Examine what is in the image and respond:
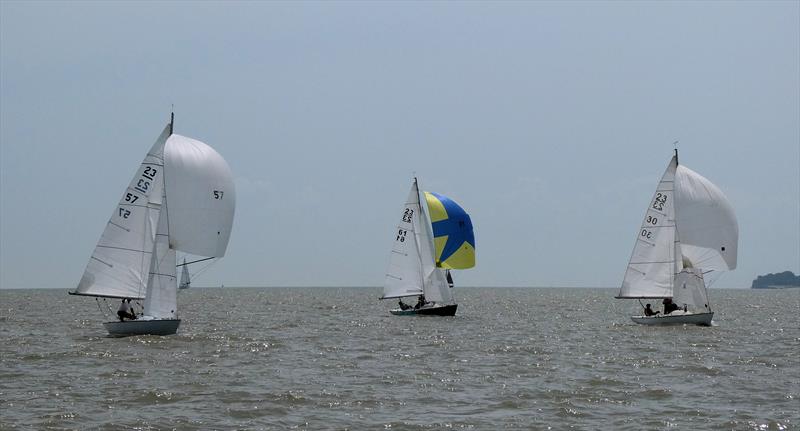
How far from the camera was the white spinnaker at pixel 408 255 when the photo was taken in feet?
171

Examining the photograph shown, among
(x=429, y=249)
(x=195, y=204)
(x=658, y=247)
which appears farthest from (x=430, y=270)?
(x=195, y=204)

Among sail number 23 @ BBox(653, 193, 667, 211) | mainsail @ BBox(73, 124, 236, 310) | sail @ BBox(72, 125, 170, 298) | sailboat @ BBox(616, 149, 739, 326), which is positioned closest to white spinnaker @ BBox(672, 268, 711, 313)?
sailboat @ BBox(616, 149, 739, 326)

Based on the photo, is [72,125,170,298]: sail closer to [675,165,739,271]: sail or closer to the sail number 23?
the sail number 23

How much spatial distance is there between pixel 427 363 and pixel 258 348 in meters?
7.29

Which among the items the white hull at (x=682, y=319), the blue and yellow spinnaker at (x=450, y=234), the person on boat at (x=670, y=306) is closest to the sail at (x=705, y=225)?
the person on boat at (x=670, y=306)

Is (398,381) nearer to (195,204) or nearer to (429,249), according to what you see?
(195,204)

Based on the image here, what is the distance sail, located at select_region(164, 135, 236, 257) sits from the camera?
34.3 m

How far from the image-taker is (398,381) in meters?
24.6

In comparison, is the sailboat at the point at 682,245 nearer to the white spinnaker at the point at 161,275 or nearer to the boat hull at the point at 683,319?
the boat hull at the point at 683,319

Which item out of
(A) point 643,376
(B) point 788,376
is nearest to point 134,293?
(A) point 643,376

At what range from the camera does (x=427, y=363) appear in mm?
28938

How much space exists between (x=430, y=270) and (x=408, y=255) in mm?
1420

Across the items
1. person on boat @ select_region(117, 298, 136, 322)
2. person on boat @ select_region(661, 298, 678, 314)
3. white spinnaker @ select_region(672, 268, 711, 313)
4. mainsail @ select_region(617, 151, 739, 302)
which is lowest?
person on boat @ select_region(117, 298, 136, 322)

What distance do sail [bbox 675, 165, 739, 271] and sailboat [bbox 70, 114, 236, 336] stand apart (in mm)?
20031
